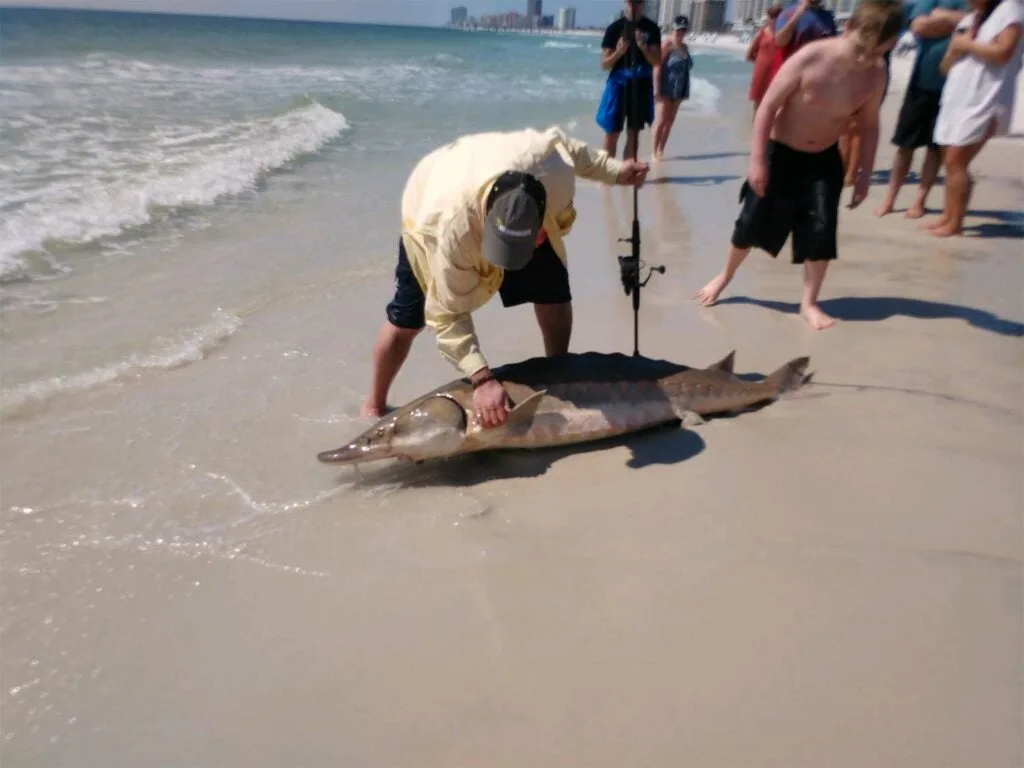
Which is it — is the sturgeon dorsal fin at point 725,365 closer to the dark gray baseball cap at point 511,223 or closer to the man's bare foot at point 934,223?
the dark gray baseball cap at point 511,223

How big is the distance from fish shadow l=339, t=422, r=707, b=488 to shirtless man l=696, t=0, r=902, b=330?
6.04 ft

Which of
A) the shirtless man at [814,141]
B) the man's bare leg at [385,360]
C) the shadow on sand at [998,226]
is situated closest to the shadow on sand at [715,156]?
the shadow on sand at [998,226]

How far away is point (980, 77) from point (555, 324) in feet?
14.5

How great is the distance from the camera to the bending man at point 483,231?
282 centimetres

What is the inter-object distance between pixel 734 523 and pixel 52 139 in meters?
11.1

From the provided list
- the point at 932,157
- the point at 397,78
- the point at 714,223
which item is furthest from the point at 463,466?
the point at 397,78

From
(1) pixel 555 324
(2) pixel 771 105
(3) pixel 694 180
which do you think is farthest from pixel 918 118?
(1) pixel 555 324

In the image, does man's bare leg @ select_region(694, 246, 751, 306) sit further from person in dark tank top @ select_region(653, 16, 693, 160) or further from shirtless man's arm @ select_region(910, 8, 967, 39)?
person in dark tank top @ select_region(653, 16, 693, 160)

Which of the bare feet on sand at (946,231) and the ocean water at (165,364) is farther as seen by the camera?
the bare feet on sand at (946,231)

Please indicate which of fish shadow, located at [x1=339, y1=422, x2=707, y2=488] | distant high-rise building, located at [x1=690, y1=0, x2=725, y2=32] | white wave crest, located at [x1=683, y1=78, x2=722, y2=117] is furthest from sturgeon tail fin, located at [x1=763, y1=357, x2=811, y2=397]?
distant high-rise building, located at [x1=690, y1=0, x2=725, y2=32]

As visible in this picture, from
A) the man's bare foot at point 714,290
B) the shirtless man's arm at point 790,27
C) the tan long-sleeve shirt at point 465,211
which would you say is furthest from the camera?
the shirtless man's arm at point 790,27

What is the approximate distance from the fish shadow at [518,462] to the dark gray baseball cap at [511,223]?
104 centimetres

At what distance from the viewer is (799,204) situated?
16.1ft

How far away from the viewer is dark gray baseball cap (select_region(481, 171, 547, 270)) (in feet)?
8.99
